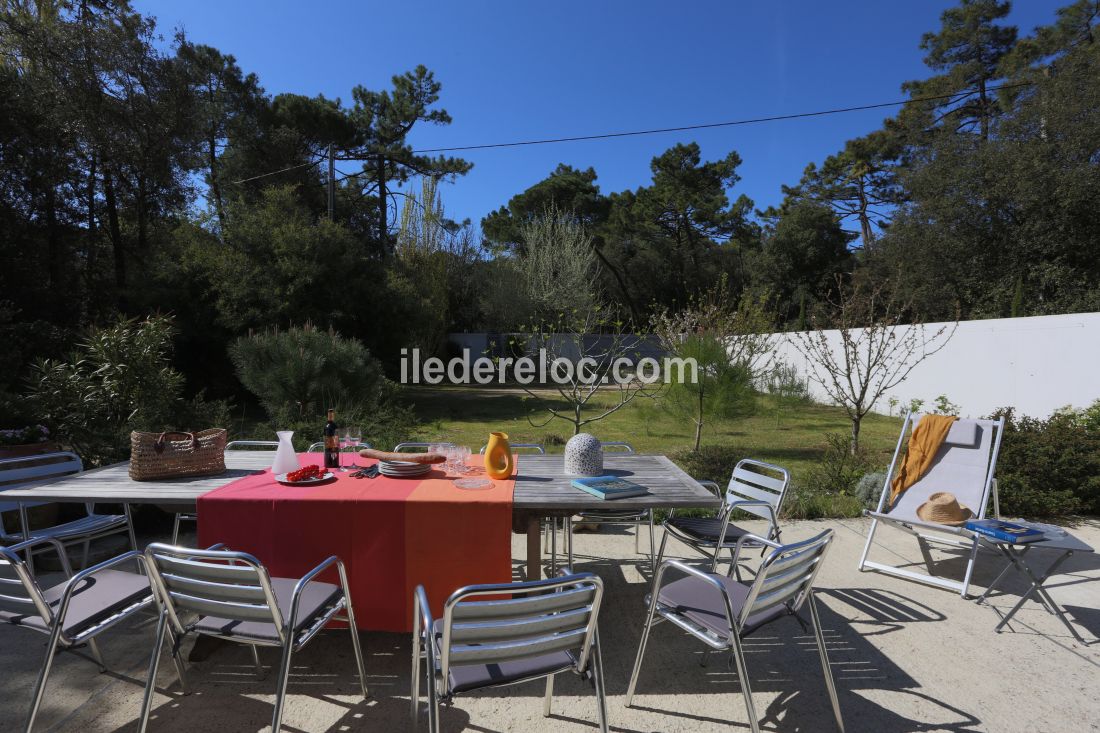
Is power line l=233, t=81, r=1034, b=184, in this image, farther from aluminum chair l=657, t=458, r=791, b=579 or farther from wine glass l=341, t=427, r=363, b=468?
wine glass l=341, t=427, r=363, b=468

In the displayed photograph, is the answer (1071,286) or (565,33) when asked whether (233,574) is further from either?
(1071,286)

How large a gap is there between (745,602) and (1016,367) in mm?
9264

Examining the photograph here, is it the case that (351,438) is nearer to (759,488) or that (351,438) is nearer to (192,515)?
(192,515)

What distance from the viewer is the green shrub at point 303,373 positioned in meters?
6.99

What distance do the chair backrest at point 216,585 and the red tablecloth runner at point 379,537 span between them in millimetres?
514

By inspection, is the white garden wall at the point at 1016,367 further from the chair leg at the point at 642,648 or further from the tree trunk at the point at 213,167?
the tree trunk at the point at 213,167

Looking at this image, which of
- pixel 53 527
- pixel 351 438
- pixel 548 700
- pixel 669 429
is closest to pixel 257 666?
pixel 351 438

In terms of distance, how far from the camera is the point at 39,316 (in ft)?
30.8

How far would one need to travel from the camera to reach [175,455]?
2.60 m

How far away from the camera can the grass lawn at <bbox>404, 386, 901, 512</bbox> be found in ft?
24.4

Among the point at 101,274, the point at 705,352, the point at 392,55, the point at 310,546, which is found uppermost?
the point at 392,55

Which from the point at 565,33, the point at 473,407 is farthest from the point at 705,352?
the point at 565,33

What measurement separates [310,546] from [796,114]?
11831mm

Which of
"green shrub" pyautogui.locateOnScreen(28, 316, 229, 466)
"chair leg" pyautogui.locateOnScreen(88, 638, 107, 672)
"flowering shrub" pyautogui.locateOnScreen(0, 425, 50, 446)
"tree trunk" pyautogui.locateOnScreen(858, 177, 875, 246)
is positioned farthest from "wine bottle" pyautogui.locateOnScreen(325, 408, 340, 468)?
"tree trunk" pyautogui.locateOnScreen(858, 177, 875, 246)
